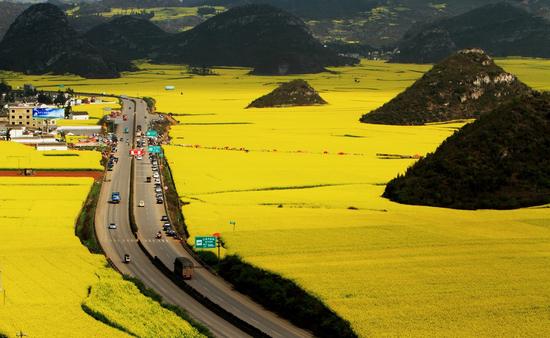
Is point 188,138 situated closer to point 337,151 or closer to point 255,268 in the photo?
point 337,151

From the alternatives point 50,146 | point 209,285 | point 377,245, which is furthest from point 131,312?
point 50,146

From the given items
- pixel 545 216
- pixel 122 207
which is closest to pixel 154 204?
pixel 122 207

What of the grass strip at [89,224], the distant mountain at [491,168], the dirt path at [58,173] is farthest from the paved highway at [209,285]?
the distant mountain at [491,168]

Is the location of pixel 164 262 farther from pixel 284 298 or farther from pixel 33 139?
pixel 33 139

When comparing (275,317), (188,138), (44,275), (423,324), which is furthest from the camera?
(188,138)

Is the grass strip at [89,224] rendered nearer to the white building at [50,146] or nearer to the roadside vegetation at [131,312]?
the roadside vegetation at [131,312]

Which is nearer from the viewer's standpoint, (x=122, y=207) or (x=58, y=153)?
(x=122, y=207)

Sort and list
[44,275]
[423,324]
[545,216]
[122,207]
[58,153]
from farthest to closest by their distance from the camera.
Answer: [58,153] → [122,207] → [545,216] → [44,275] → [423,324]
